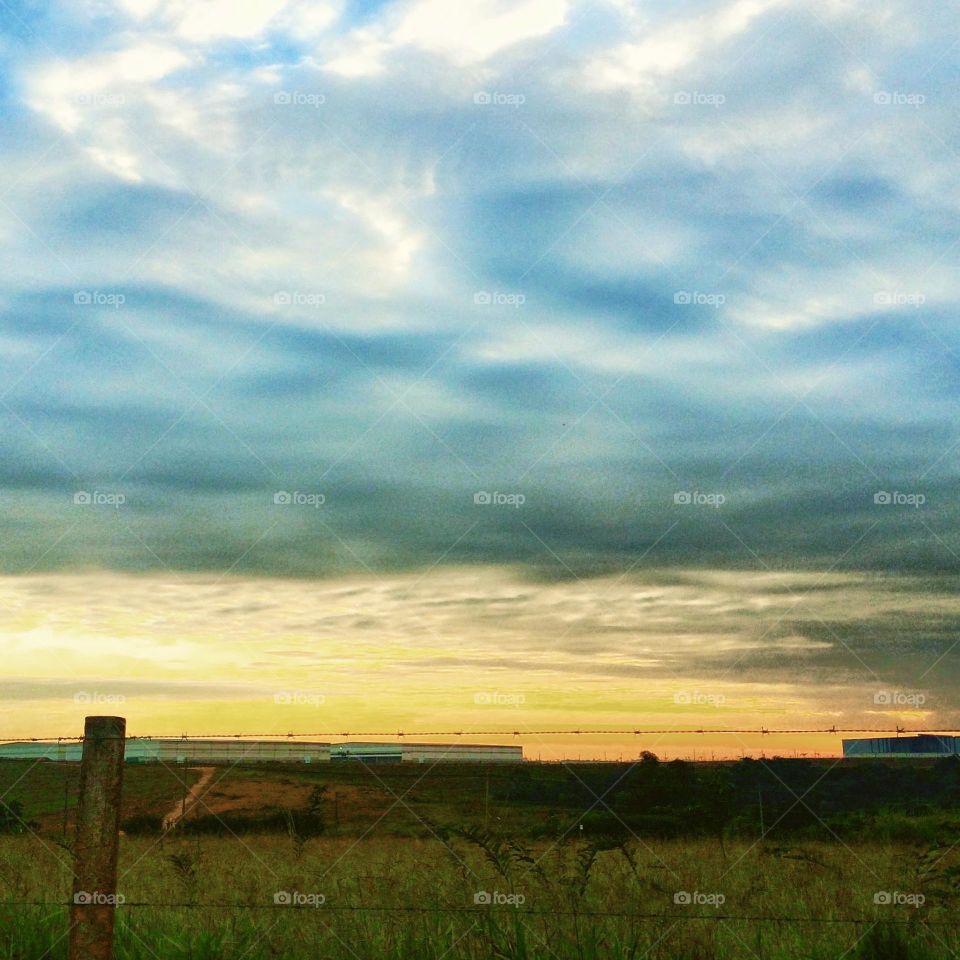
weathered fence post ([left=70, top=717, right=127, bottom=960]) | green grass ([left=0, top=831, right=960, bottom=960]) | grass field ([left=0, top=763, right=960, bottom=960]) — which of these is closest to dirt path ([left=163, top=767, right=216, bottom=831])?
grass field ([left=0, top=763, right=960, bottom=960])

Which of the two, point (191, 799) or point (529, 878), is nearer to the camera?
point (529, 878)

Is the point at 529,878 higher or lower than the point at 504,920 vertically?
lower

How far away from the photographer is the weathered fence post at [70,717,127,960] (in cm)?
639

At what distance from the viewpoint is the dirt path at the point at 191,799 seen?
26.6m

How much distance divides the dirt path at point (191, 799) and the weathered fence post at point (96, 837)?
1450cm

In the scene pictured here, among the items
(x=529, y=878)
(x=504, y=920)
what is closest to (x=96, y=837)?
(x=504, y=920)

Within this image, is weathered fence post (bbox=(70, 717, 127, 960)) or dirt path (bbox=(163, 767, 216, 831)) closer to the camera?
weathered fence post (bbox=(70, 717, 127, 960))

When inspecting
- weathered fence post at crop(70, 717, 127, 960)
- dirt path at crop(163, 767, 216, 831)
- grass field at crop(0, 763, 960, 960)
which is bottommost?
dirt path at crop(163, 767, 216, 831)

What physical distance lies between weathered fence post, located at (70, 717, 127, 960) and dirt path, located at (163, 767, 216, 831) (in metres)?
14.5

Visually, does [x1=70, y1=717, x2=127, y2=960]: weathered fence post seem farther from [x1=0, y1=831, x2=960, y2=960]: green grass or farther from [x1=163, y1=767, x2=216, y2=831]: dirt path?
[x1=163, y1=767, x2=216, y2=831]: dirt path

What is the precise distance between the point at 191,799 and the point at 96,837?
3019cm

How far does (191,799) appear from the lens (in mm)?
34500

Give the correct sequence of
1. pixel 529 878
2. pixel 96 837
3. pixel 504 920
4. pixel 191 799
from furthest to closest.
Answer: pixel 191 799 → pixel 529 878 → pixel 504 920 → pixel 96 837

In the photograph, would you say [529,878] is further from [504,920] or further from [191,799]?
[191,799]
